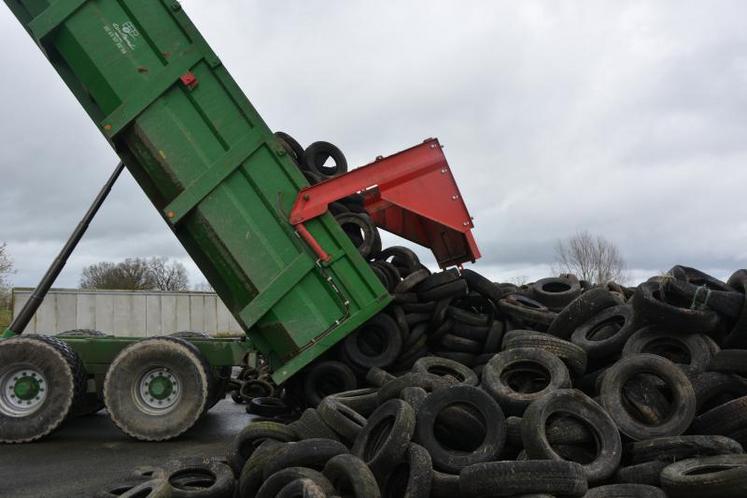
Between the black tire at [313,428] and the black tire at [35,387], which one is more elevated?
the black tire at [35,387]

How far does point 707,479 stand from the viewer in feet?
11.0

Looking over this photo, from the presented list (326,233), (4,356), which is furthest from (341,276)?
(4,356)

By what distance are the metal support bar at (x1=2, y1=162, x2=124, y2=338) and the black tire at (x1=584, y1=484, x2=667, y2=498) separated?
5.81 m

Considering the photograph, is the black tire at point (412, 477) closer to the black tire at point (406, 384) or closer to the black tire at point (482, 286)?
the black tire at point (406, 384)

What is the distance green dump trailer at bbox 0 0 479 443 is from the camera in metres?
5.78

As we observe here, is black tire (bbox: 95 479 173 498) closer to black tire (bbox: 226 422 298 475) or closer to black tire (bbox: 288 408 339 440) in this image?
black tire (bbox: 226 422 298 475)

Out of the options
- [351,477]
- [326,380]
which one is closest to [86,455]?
[326,380]

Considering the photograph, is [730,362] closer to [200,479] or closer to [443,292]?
[443,292]

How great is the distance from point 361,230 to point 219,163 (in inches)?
61.1

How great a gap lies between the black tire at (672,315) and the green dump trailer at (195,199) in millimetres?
2272

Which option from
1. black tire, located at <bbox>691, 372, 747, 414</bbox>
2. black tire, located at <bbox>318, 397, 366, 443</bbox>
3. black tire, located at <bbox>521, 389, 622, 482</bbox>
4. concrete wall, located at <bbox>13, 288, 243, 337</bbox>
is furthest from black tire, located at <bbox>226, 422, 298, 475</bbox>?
concrete wall, located at <bbox>13, 288, 243, 337</bbox>

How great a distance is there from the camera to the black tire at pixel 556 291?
6801 millimetres

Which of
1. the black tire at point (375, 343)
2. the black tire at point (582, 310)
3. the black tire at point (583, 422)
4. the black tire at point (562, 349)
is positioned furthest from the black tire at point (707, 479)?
the black tire at point (375, 343)

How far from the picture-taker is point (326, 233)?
5.85 metres
